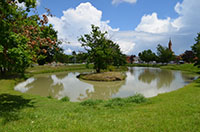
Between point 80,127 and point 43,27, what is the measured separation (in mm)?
6371

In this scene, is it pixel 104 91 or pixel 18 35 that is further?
pixel 104 91

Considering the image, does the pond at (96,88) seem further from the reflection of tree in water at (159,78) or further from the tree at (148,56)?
the tree at (148,56)

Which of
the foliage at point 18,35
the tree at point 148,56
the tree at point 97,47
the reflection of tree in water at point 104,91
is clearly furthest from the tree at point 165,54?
the foliage at point 18,35

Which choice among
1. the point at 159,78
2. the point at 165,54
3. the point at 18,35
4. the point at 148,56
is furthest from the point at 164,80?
the point at 148,56

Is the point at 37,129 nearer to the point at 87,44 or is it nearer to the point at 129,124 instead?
the point at 129,124

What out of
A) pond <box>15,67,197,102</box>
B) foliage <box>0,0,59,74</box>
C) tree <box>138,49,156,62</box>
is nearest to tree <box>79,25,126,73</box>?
pond <box>15,67,197,102</box>

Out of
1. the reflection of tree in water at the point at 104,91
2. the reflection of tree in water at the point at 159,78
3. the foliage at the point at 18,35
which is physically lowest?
the reflection of tree in water at the point at 104,91

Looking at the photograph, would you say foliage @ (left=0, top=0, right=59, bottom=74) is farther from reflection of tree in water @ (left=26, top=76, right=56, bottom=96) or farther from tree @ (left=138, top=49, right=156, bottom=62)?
tree @ (left=138, top=49, right=156, bottom=62)

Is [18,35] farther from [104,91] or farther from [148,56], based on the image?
[148,56]

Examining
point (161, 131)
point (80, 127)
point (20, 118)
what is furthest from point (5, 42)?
point (161, 131)

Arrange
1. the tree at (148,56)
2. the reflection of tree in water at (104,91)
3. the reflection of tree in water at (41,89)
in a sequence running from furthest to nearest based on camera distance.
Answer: the tree at (148,56) < the reflection of tree in water at (41,89) < the reflection of tree in water at (104,91)

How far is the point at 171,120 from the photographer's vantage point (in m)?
5.87

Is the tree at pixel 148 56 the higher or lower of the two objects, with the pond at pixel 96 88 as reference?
higher

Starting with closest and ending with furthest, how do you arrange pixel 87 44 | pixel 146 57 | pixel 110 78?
1. pixel 110 78
2. pixel 87 44
3. pixel 146 57
